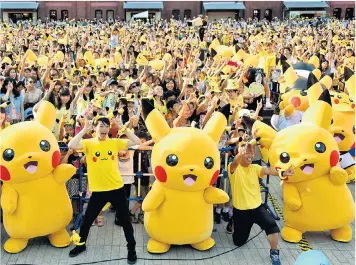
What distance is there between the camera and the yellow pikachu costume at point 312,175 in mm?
5988

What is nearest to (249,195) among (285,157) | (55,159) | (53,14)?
(285,157)

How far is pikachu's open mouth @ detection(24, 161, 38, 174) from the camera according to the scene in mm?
5539

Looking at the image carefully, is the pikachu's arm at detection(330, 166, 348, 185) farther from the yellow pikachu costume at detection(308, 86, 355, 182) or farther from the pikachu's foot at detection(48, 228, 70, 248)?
the pikachu's foot at detection(48, 228, 70, 248)

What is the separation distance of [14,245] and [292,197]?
3680 mm

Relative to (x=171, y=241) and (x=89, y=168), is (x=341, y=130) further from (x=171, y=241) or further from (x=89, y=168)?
(x=89, y=168)

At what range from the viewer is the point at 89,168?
575cm

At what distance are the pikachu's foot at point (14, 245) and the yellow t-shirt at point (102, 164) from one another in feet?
4.05

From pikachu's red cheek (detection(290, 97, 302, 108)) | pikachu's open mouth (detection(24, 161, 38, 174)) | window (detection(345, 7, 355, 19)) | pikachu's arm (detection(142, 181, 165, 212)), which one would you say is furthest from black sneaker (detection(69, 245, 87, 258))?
window (detection(345, 7, 355, 19))

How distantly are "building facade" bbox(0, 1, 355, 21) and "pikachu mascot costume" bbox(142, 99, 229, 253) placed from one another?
124ft

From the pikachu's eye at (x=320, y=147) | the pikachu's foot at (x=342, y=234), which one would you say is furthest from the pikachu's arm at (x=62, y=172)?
the pikachu's foot at (x=342, y=234)

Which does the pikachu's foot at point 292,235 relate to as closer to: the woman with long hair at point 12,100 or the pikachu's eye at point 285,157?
the pikachu's eye at point 285,157

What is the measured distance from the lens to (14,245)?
5.97 metres

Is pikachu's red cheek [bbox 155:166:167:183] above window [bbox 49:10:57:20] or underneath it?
underneath

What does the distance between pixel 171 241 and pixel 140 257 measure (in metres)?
0.45
